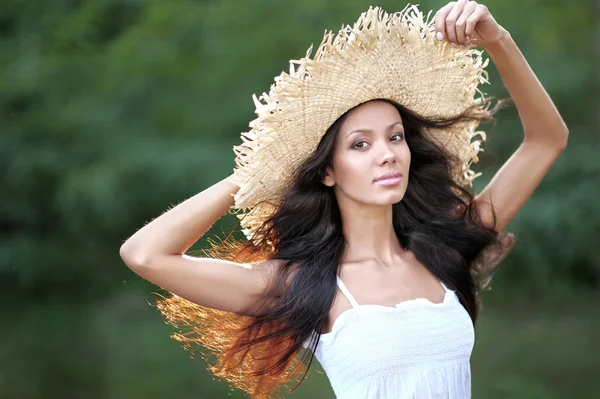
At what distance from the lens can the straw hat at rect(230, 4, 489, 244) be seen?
2.22 meters

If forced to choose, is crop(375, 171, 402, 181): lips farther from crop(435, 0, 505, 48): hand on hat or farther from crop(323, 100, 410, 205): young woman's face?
crop(435, 0, 505, 48): hand on hat

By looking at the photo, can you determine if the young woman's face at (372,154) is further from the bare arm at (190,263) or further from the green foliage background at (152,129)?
the green foliage background at (152,129)

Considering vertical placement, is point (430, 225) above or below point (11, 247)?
above

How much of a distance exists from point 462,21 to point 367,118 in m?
0.31

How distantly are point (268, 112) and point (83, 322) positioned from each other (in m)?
6.13

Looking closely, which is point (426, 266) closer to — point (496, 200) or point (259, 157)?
point (496, 200)

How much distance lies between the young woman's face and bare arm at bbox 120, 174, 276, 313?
11.5 inches

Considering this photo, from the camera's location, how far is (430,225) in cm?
258

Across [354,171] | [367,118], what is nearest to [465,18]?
[367,118]

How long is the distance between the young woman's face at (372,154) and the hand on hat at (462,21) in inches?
8.6

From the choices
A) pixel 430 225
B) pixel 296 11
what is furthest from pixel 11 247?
pixel 430 225

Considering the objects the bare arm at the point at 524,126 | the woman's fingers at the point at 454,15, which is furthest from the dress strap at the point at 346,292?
the woman's fingers at the point at 454,15

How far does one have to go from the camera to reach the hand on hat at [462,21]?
2.25 metres

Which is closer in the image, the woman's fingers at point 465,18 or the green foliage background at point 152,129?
the woman's fingers at point 465,18
